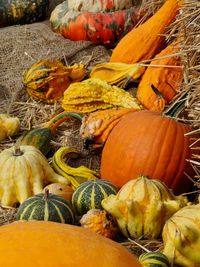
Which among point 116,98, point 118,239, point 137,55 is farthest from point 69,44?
point 118,239

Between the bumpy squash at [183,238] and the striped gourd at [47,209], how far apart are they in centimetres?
50

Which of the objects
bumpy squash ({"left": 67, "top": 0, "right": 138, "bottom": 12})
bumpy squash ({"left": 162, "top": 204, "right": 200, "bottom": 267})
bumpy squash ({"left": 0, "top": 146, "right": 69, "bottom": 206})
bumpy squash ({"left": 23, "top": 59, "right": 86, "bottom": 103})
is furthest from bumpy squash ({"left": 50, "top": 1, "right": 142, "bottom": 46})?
bumpy squash ({"left": 162, "top": 204, "right": 200, "bottom": 267})

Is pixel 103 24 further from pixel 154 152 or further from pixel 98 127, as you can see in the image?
pixel 154 152

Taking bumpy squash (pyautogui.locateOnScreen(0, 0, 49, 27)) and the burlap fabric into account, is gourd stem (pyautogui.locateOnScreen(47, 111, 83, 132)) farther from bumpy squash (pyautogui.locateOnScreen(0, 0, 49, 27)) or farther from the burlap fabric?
bumpy squash (pyautogui.locateOnScreen(0, 0, 49, 27))

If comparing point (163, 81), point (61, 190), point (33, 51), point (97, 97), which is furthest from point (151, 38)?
point (61, 190)

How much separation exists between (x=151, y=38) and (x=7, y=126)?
1236 millimetres

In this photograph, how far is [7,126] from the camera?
4.39 meters

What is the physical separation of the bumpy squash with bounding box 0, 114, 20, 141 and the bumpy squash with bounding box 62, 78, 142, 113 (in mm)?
375

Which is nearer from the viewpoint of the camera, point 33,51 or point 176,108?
point 176,108

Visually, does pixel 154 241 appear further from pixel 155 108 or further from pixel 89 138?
pixel 155 108

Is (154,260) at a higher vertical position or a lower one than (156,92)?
lower

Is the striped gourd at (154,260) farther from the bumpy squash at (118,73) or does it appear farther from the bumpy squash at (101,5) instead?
the bumpy squash at (101,5)

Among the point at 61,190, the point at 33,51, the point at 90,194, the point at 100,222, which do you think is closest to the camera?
the point at 100,222

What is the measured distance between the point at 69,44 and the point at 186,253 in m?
3.24
